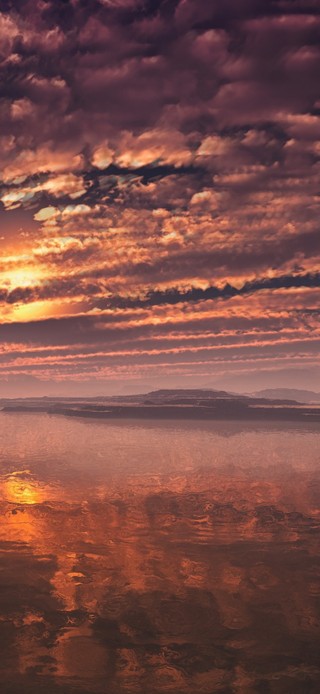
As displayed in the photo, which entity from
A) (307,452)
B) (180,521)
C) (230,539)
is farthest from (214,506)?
(307,452)

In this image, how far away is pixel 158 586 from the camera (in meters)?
14.0

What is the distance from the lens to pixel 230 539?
1858 cm

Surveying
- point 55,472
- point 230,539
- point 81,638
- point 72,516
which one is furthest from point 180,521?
point 55,472

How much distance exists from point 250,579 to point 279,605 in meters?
1.85

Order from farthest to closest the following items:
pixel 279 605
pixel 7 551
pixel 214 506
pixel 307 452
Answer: pixel 307 452 < pixel 214 506 < pixel 7 551 < pixel 279 605

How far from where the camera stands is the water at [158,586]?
31.7ft

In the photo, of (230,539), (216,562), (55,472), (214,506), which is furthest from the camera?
(55,472)

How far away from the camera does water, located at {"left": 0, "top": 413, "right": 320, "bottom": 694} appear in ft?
31.7

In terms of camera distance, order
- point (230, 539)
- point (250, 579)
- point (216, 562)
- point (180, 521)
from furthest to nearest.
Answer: point (180, 521), point (230, 539), point (216, 562), point (250, 579)

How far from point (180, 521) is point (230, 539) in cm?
312

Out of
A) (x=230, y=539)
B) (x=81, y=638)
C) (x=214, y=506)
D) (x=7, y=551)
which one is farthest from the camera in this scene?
(x=214, y=506)

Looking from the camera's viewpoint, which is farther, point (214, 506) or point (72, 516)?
point (214, 506)

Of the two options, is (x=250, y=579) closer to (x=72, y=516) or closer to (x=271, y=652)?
(x=271, y=652)

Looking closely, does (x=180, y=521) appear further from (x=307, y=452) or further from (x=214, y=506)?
(x=307, y=452)
